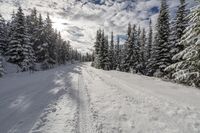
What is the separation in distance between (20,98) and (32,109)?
233 cm

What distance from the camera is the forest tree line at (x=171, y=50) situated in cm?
1355

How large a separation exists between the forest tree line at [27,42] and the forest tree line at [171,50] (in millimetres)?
14285

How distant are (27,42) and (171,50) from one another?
2620 centimetres

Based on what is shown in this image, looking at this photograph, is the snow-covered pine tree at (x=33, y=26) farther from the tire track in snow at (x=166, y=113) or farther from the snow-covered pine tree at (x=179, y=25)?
the tire track in snow at (x=166, y=113)

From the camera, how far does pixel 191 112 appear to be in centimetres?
762

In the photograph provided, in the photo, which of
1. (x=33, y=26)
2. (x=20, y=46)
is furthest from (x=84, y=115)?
(x=33, y=26)

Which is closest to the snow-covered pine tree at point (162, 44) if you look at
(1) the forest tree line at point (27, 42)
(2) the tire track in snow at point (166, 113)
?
(2) the tire track in snow at point (166, 113)

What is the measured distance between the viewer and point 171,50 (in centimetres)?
2627

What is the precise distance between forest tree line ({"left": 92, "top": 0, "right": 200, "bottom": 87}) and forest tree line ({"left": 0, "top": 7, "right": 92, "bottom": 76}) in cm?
1429

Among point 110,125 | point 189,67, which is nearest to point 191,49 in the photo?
point 189,67

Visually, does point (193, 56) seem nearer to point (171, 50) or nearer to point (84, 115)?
point (84, 115)

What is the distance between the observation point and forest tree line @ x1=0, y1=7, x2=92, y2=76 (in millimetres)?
37250

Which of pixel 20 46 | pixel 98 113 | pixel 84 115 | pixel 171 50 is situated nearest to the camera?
pixel 84 115

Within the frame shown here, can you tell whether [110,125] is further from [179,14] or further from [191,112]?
[179,14]
